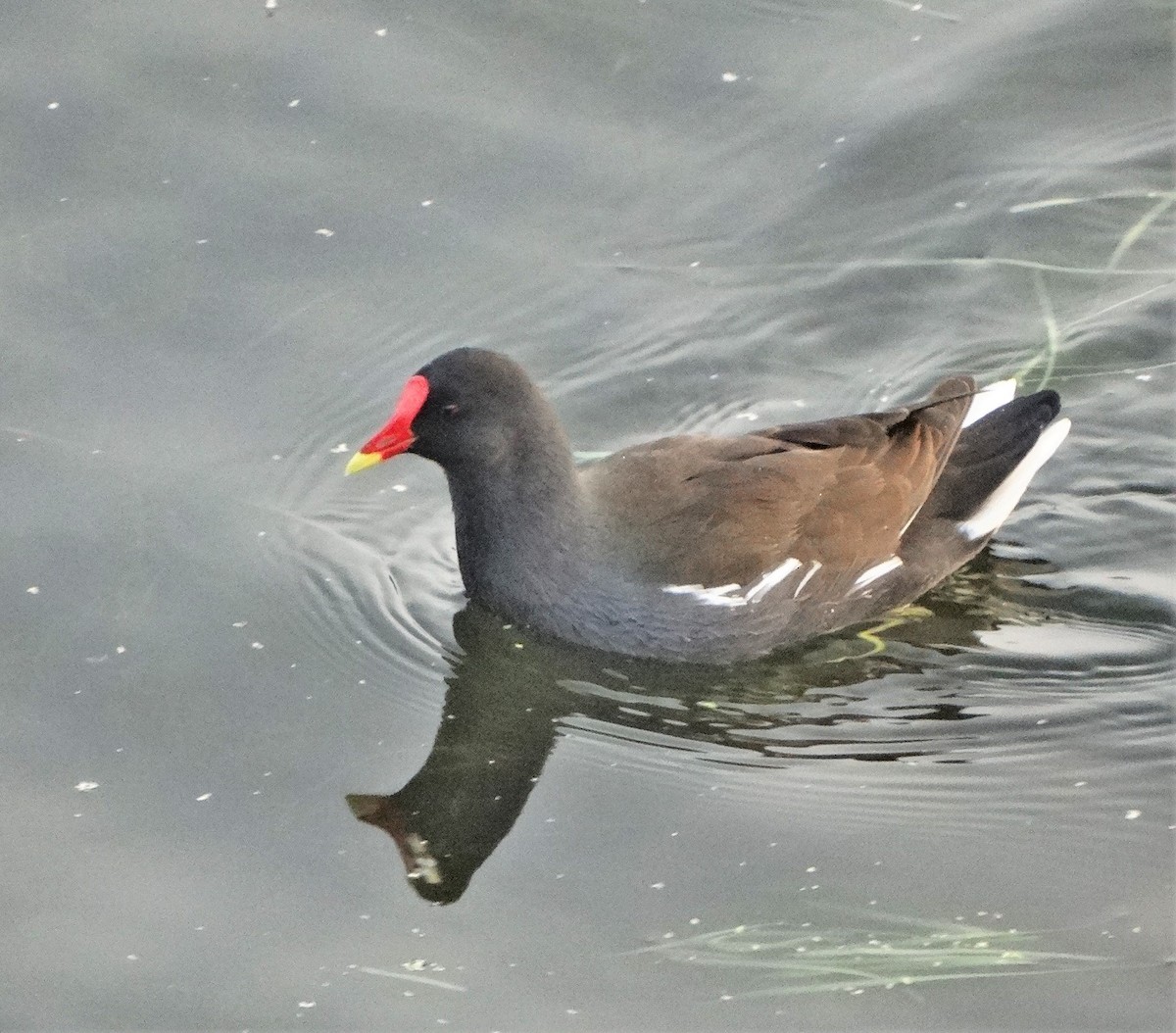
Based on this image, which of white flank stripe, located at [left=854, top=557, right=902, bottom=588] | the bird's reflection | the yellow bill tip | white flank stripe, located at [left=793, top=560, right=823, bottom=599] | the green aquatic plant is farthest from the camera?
white flank stripe, located at [left=854, top=557, right=902, bottom=588]

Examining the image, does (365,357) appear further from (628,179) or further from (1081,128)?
(1081,128)

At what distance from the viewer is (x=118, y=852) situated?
5297 millimetres

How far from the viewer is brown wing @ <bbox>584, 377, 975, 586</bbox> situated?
241 inches

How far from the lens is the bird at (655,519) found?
6086 mm

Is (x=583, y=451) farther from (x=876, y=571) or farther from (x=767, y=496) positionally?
(x=876, y=571)

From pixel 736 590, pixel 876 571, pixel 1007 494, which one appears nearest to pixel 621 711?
pixel 736 590

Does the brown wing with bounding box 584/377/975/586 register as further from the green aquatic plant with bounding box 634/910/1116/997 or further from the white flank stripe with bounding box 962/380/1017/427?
→ the green aquatic plant with bounding box 634/910/1116/997

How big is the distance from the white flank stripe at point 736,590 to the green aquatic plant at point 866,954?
52.1 inches

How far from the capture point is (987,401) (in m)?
6.82

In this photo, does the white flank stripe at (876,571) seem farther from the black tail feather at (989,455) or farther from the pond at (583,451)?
the black tail feather at (989,455)

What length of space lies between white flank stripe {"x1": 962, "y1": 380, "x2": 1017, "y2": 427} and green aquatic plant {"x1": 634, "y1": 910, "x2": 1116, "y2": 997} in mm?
2269

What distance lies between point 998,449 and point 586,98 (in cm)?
264

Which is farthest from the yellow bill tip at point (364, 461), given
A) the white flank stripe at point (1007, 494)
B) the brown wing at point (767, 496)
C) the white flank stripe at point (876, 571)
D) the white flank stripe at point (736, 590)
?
the white flank stripe at point (1007, 494)

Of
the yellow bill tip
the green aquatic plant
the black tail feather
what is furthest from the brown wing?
the green aquatic plant
